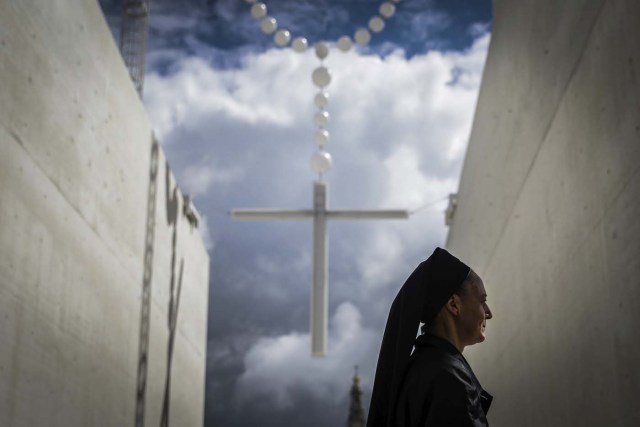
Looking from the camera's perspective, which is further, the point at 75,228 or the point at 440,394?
the point at 75,228

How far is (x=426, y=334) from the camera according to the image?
109 inches

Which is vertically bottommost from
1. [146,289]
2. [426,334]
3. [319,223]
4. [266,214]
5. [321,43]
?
[426,334]

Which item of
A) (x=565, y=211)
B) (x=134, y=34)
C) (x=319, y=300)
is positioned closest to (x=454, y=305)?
(x=565, y=211)

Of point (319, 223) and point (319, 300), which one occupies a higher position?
point (319, 223)

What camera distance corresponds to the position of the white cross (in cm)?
1506

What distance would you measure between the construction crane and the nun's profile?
13340 mm

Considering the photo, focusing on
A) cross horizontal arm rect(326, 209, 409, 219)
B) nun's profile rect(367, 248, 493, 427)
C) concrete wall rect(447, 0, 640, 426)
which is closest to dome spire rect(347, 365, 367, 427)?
cross horizontal arm rect(326, 209, 409, 219)

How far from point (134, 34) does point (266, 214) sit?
348 centimetres

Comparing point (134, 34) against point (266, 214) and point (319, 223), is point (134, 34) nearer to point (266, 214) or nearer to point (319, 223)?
point (266, 214)

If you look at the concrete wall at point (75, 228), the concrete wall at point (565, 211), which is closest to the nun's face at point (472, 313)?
the concrete wall at point (565, 211)

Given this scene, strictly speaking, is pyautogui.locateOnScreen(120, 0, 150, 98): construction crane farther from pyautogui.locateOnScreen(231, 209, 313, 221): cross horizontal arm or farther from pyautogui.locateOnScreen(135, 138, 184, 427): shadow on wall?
pyautogui.locateOnScreen(135, 138, 184, 427): shadow on wall

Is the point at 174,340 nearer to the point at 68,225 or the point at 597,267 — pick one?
the point at 68,225

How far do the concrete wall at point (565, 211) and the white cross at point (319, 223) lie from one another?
263 inches

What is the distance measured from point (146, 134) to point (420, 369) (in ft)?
24.3
